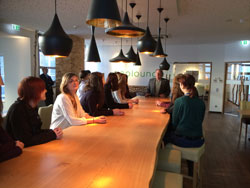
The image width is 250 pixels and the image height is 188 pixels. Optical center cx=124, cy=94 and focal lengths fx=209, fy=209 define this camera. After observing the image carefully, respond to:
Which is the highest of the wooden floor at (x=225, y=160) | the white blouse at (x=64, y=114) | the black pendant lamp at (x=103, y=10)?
the black pendant lamp at (x=103, y=10)

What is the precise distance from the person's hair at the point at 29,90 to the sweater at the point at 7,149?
364mm

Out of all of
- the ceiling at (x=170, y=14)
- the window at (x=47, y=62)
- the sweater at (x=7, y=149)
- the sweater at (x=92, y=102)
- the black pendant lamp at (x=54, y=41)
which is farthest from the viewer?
the window at (x=47, y=62)

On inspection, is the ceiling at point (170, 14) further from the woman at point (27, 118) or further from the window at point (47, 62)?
the woman at point (27, 118)

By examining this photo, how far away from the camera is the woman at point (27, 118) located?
161cm

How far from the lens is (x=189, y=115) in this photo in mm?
2480

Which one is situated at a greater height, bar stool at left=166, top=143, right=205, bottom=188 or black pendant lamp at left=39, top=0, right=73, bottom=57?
black pendant lamp at left=39, top=0, right=73, bottom=57

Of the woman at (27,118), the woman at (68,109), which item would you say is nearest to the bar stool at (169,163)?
the woman at (68,109)

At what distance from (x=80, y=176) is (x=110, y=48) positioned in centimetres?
931

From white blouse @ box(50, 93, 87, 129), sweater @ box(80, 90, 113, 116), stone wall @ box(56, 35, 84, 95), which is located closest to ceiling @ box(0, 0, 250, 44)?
stone wall @ box(56, 35, 84, 95)

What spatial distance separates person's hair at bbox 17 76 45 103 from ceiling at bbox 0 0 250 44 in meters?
2.41

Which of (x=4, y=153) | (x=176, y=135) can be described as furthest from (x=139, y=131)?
(x=4, y=153)

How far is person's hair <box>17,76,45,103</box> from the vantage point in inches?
67.9

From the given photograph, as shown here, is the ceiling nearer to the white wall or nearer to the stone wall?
the white wall

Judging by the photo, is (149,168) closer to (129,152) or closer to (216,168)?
(129,152)
